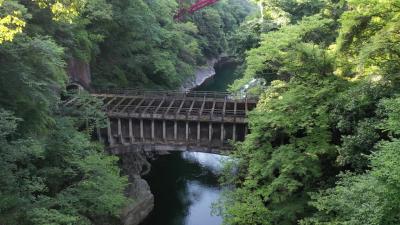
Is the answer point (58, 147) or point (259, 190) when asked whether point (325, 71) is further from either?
point (58, 147)

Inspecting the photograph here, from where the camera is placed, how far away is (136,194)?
2281 cm

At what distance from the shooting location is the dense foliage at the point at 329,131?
31.4 ft

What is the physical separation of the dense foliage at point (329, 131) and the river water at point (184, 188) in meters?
6.64

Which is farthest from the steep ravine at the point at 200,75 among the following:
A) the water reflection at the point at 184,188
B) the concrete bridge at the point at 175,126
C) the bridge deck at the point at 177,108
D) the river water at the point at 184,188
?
the concrete bridge at the point at 175,126

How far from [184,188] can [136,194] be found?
16.4 ft

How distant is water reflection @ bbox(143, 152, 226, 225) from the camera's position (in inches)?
925

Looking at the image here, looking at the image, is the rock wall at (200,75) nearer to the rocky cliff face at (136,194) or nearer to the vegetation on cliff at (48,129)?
the rocky cliff face at (136,194)

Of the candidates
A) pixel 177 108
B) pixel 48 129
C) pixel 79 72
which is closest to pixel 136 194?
pixel 177 108

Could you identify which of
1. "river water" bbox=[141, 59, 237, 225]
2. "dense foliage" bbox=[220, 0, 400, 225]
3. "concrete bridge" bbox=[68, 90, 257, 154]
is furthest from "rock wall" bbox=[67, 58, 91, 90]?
"dense foliage" bbox=[220, 0, 400, 225]

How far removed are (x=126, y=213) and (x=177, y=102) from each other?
7297 millimetres

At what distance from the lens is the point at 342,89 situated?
12828mm

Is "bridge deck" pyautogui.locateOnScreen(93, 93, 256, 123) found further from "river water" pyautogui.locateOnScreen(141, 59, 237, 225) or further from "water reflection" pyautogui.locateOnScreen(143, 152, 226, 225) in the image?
"water reflection" pyautogui.locateOnScreen(143, 152, 226, 225)

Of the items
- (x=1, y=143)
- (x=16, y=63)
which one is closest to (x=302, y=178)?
(x=1, y=143)

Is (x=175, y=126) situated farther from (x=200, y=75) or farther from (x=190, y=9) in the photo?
(x=190, y=9)
